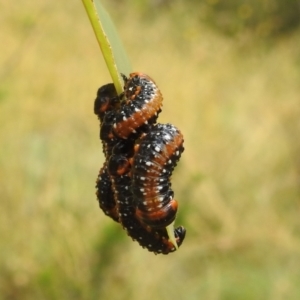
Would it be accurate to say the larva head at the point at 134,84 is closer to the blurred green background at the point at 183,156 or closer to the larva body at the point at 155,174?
the larva body at the point at 155,174

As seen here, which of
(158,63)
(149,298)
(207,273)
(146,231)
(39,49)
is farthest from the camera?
(158,63)

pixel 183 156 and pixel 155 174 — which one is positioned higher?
pixel 155 174

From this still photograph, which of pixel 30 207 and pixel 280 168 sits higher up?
pixel 30 207

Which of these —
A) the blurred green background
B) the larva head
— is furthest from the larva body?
the blurred green background

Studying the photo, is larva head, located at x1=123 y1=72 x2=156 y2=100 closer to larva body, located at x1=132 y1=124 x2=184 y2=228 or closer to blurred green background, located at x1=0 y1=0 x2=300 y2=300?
larva body, located at x1=132 y1=124 x2=184 y2=228

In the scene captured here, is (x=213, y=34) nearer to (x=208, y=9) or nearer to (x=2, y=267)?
(x=208, y=9)

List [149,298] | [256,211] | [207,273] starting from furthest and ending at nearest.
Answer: [256,211], [207,273], [149,298]

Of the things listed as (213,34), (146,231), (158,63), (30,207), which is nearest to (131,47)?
(158,63)

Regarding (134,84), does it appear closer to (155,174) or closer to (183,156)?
(155,174)

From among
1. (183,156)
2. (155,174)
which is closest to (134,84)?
(155,174)
